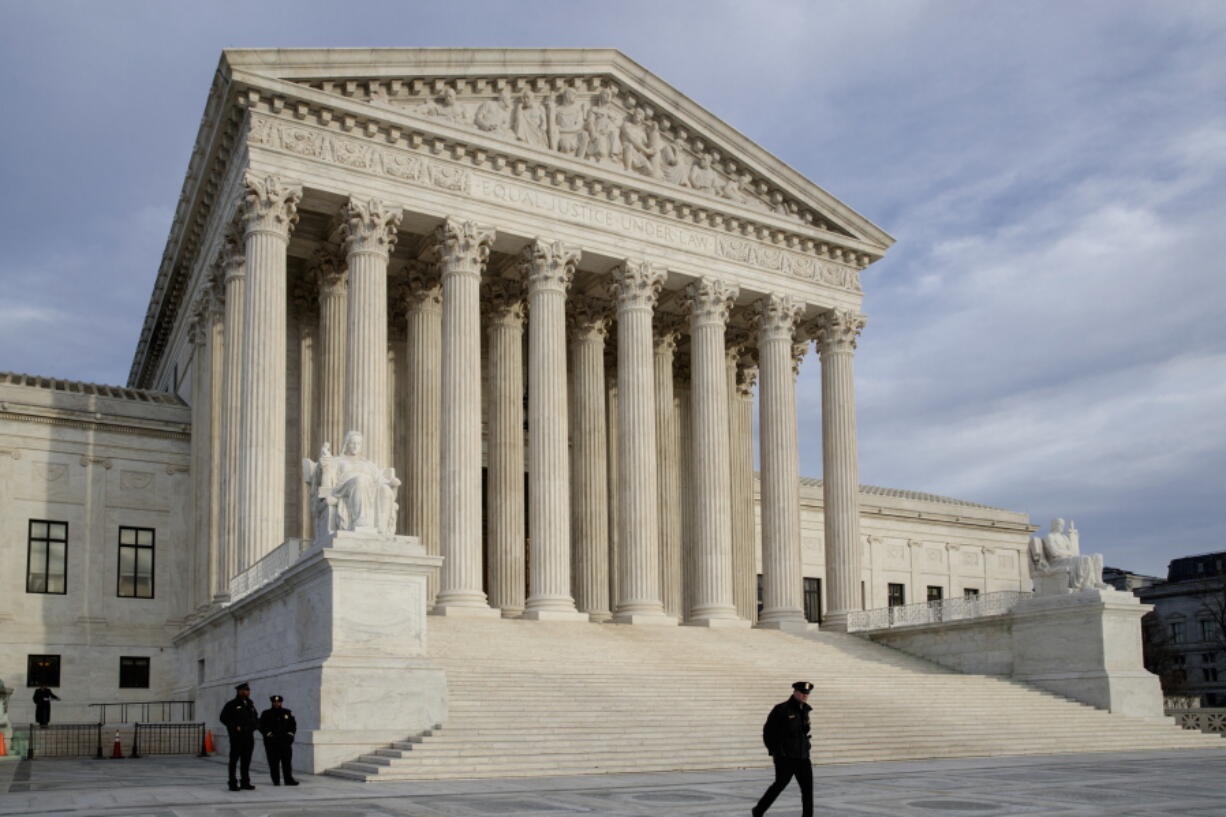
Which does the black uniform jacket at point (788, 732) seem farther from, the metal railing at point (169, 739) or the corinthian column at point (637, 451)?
the corinthian column at point (637, 451)

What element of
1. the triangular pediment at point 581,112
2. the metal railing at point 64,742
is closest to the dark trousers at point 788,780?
the metal railing at point 64,742

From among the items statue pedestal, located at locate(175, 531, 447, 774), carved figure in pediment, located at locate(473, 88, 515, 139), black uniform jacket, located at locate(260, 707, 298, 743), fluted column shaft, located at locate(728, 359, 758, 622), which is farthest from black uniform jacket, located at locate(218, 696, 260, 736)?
fluted column shaft, located at locate(728, 359, 758, 622)

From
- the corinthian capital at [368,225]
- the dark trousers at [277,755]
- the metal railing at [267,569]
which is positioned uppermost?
the corinthian capital at [368,225]

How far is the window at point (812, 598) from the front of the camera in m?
59.8

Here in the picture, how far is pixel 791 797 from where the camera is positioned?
63.0 feet

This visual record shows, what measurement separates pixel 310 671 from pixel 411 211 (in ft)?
56.3

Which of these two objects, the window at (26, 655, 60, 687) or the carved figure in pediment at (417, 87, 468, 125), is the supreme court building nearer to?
the carved figure in pediment at (417, 87, 468, 125)

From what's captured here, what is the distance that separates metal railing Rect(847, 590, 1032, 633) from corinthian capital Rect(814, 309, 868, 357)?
32.8ft

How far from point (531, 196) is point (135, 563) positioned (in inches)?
718

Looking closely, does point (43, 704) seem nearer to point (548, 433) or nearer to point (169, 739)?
point (169, 739)

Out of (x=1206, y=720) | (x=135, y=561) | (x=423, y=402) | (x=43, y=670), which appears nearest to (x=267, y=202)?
(x=423, y=402)

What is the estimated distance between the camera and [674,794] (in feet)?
64.3

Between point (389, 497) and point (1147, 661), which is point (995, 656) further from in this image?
point (1147, 661)

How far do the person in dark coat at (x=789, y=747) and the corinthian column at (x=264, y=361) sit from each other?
70.7ft
